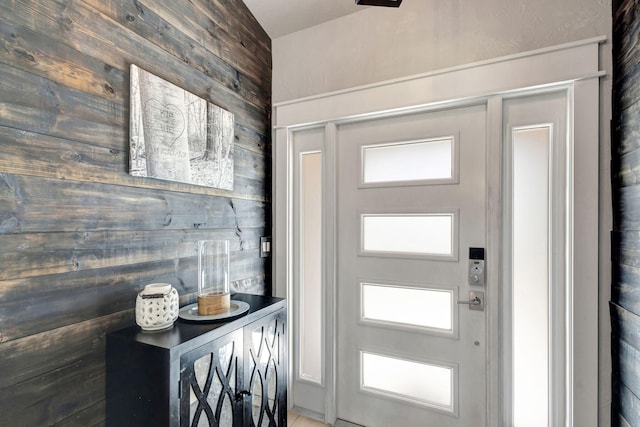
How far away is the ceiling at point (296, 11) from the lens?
6.38 feet

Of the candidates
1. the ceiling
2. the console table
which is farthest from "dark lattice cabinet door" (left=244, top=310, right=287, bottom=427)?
the ceiling

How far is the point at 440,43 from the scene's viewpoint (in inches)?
69.4

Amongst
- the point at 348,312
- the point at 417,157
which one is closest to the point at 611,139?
the point at 417,157

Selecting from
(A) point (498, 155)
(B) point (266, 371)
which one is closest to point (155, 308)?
(B) point (266, 371)

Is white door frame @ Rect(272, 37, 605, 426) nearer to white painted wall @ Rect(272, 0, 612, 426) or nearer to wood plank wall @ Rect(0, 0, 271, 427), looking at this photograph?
white painted wall @ Rect(272, 0, 612, 426)

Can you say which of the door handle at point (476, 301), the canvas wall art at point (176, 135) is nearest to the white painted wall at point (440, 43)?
the door handle at point (476, 301)

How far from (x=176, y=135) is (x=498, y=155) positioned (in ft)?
5.42

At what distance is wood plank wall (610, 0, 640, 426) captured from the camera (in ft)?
4.12

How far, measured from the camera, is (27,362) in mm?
961

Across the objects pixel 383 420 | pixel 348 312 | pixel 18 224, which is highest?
pixel 18 224

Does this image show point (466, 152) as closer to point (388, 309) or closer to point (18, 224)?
point (388, 309)

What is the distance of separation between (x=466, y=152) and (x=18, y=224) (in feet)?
6.50

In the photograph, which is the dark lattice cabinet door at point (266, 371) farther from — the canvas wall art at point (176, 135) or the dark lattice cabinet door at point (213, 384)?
the canvas wall art at point (176, 135)

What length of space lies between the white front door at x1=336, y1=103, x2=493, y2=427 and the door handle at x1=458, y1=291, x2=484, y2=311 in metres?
0.01
